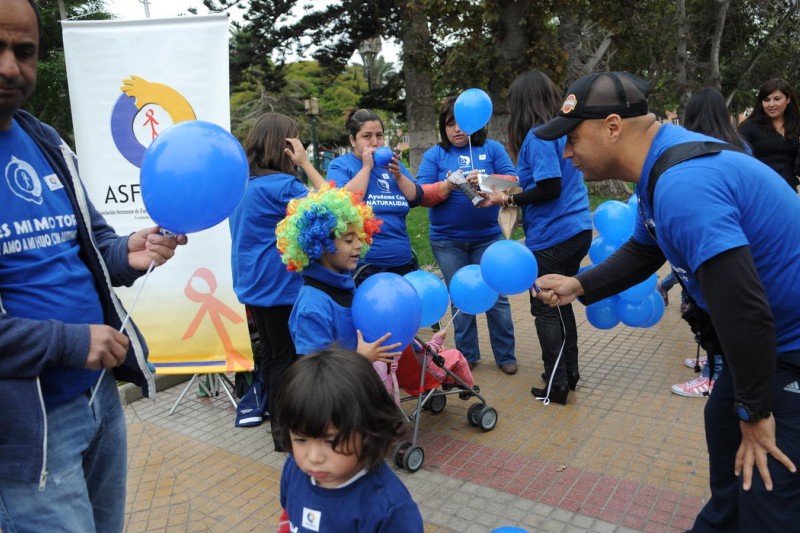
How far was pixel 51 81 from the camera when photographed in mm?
13727

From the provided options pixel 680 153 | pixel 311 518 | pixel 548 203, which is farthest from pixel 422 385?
pixel 680 153

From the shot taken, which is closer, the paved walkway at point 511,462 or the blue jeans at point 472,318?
the paved walkway at point 511,462

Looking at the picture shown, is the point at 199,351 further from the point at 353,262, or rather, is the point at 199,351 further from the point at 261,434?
the point at 353,262

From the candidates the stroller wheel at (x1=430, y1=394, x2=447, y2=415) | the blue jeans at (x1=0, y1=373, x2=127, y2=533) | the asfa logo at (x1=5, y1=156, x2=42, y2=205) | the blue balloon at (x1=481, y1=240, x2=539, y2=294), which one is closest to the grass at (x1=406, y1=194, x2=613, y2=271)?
the stroller wheel at (x1=430, y1=394, x2=447, y2=415)

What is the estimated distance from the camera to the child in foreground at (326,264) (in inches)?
104

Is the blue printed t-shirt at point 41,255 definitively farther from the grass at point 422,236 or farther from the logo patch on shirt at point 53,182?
the grass at point 422,236

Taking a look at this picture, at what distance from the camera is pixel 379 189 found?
4215 mm

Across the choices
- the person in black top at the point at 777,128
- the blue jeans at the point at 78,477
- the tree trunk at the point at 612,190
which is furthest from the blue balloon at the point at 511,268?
the tree trunk at the point at 612,190

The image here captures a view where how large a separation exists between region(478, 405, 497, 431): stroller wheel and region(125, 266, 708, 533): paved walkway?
0.18 feet

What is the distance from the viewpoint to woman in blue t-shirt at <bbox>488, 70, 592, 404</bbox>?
3980mm

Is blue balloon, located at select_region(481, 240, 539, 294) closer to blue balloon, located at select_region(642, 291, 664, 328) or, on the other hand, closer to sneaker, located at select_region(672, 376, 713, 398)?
blue balloon, located at select_region(642, 291, 664, 328)

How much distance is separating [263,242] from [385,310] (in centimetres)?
144

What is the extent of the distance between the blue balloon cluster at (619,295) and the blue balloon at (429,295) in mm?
1119

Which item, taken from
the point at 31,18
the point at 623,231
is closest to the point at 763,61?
the point at 623,231
